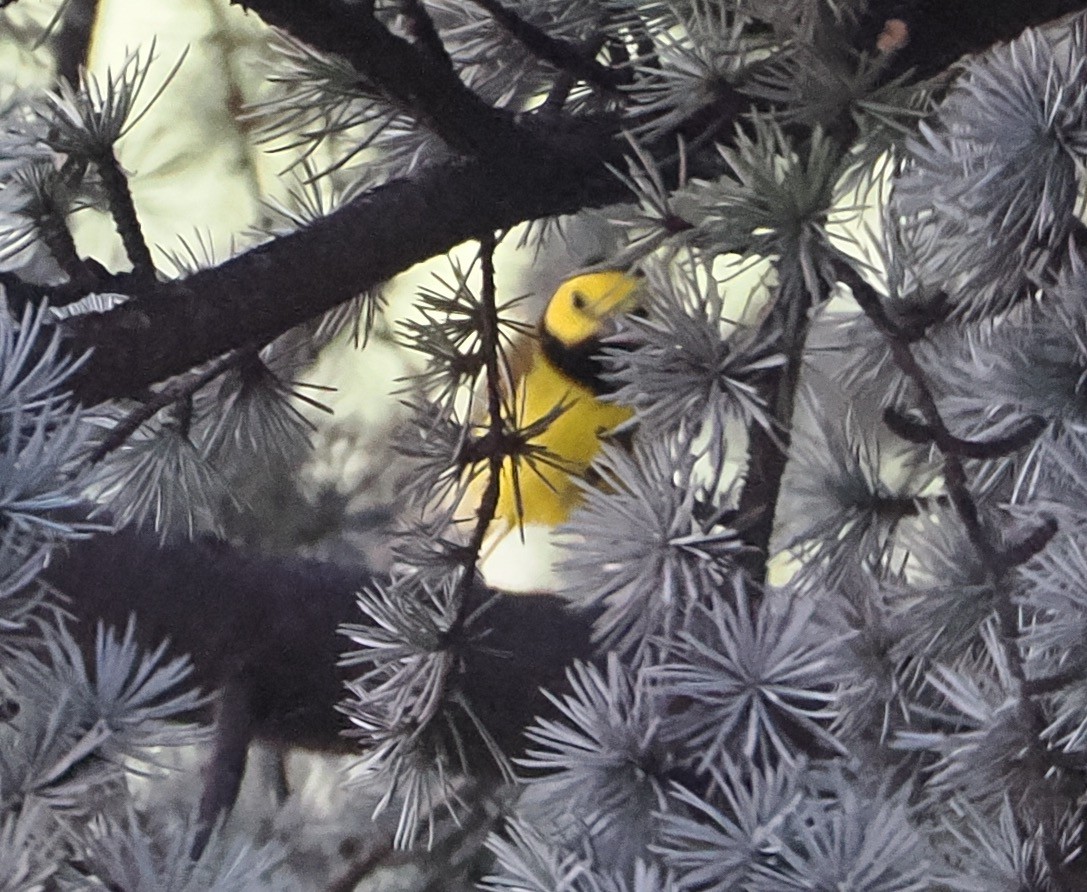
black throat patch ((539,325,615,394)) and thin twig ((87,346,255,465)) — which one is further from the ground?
black throat patch ((539,325,615,394))

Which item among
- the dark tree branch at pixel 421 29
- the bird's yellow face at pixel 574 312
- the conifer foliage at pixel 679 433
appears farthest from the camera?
the bird's yellow face at pixel 574 312

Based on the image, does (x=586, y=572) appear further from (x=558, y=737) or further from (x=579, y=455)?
(x=579, y=455)

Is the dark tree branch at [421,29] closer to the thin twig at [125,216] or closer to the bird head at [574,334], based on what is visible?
the thin twig at [125,216]

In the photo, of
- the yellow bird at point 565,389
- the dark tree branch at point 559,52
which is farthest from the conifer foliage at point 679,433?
the yellow bird at point 565,389

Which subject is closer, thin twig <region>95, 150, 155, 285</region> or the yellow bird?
thin twig <region>95, 150, 155, 285</region>

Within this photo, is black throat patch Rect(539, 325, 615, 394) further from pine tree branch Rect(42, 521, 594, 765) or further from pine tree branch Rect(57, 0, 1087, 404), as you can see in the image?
pine tree branch Rect(57, 0, 1087, 404)

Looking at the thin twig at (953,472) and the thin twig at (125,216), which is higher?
the thin twig at (125,216)

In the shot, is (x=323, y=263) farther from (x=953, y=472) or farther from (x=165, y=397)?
(x=953, y=472)

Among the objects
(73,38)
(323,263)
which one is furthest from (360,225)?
(73,38)

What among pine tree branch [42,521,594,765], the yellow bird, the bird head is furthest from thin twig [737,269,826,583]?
the bird head

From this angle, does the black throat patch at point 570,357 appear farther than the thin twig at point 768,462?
Yes
